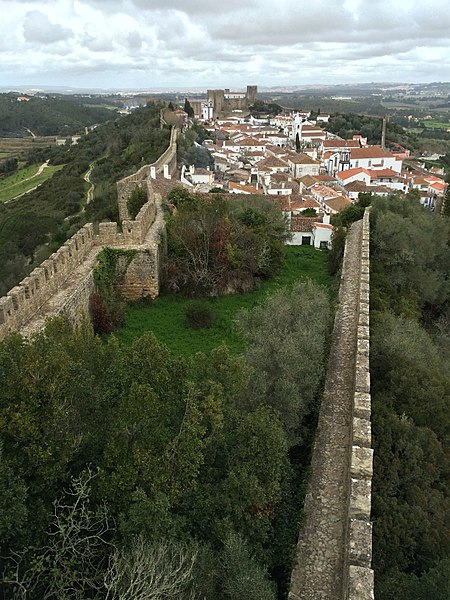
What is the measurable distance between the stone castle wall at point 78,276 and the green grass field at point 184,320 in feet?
2.24

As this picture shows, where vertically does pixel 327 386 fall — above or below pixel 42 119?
below

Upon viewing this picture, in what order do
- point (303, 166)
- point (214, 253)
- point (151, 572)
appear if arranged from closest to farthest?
point (151, 572) < point (214, 253) < point (303, 166)

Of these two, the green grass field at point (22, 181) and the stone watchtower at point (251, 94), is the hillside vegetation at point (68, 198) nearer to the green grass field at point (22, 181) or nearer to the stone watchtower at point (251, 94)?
the green grass field at point (22, 181)

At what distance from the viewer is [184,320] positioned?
39.6 feet

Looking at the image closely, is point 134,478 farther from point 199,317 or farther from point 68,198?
point 68,198

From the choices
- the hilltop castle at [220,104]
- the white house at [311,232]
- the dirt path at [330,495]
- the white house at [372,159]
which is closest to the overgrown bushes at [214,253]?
the dirt path at [330,495]

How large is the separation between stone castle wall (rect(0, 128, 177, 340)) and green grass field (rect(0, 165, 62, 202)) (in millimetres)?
37491

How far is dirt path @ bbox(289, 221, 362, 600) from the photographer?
Result: 5.50 m

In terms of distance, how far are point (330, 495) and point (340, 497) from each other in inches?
5.1

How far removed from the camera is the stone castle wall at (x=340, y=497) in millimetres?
5293

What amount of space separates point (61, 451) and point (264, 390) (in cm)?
306

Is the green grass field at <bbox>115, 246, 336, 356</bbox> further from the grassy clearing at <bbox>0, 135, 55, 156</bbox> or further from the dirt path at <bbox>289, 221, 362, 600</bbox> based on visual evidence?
the grassy clearing at <bbox>0, 135, 55, 156</bbox>

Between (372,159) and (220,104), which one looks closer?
(372,159)

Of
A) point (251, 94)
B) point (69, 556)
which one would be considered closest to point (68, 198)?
point (69, 556)
